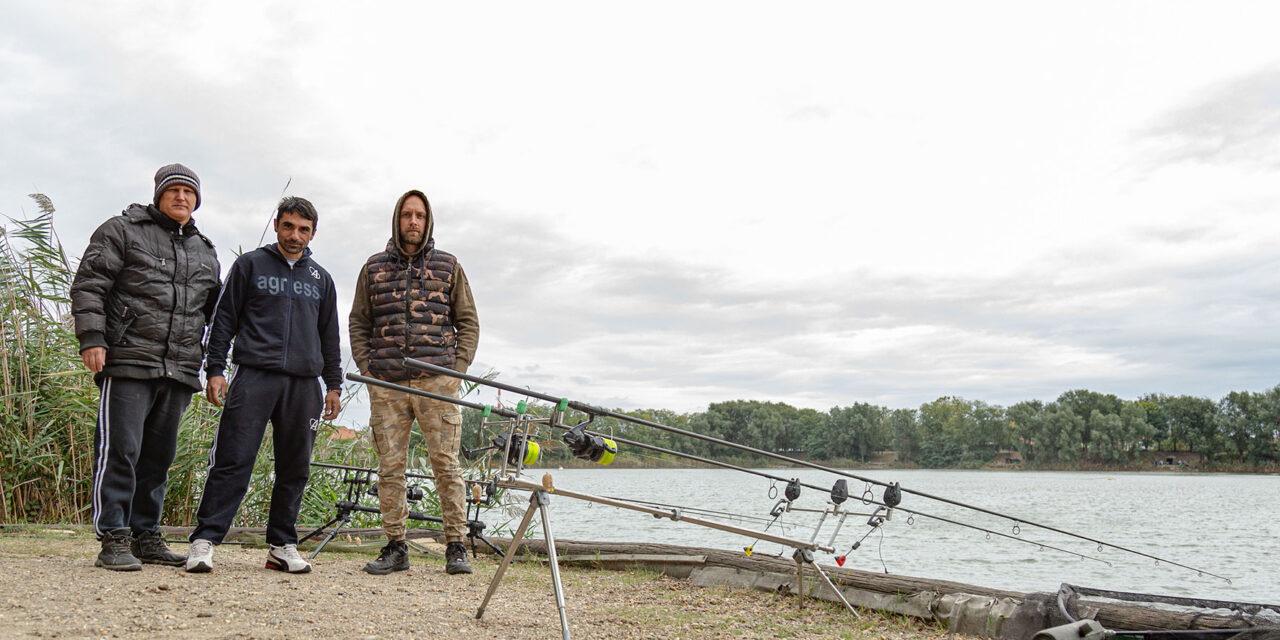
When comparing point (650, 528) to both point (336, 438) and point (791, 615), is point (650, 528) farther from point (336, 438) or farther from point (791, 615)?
point (791, 615)

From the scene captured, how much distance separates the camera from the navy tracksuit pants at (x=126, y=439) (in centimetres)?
398

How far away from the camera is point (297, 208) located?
4469mm

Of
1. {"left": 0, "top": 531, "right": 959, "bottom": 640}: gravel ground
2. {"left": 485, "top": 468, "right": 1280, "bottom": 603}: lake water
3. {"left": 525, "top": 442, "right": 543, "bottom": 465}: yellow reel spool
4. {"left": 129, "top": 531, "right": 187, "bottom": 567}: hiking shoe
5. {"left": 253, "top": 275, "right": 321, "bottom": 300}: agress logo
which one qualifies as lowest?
{"left": 485, "top": 468, "right": 1280, "bottom": 603}: lake water

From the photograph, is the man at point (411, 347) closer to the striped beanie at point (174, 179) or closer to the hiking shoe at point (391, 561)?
the hiking shoe at point (391, 561)

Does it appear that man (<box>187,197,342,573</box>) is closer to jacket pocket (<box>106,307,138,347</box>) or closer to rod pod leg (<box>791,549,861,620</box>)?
jacket pocket (<box>106,307,138,347</box>)

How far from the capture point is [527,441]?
3.25 meters

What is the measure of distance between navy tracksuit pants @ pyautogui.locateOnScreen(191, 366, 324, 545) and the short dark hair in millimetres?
819

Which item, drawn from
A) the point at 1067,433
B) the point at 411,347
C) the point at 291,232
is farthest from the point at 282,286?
the point at 1067,433

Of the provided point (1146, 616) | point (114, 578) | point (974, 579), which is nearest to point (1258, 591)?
point (974, 579)

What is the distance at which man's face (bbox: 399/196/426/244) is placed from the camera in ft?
15.7

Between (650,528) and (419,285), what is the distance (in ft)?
31.7

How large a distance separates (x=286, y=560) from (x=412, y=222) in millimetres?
1864

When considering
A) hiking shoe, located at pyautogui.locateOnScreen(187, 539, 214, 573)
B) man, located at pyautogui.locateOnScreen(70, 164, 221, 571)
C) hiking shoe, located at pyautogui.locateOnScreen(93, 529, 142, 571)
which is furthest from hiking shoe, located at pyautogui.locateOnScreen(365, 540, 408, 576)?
hiking shoe, located at pyautogui.locateOnScreen(93, 529, 142, 571)

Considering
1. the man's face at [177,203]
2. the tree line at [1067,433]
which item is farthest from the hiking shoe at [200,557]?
the tree line at [1067,433]
